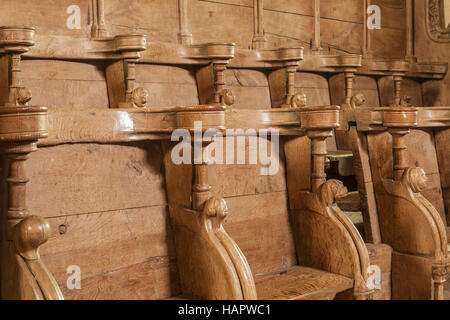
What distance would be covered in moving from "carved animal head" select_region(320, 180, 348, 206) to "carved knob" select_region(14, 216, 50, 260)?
642mm

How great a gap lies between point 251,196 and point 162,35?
0.94 meters

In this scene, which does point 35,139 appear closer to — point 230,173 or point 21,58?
point 230,173

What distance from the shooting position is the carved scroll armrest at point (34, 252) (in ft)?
2.88

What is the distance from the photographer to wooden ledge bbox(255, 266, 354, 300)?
→ 4.02 ft

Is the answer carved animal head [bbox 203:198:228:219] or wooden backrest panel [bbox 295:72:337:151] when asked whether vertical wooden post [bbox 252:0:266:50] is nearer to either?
wooden backrest panel [bbox 295:72:337:151]

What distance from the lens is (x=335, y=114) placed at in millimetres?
1309

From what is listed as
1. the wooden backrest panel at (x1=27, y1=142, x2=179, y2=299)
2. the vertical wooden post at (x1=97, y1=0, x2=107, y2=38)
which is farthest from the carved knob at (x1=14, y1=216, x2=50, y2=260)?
the vertical wooden post at (x1=97, y1=0, x2=107, y2=38)

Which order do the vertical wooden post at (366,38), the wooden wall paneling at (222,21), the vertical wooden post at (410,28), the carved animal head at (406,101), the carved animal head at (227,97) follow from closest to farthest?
the carved animal head at (227,97) < the wooden wall paneling at (222,21) < the carved animal head at (406,101) < the vertical wooden post at (366,38) < the vertical wooden post at (410,28)

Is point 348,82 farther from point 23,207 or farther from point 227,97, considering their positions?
point 23,207

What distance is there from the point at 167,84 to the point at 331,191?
2.47ft

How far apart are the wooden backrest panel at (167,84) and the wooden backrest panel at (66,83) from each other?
14 centimetres

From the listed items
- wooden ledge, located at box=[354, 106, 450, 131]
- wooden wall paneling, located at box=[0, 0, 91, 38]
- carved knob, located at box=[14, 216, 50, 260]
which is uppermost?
wooden wall paneling, located at box=[0, 0, 91, 38]

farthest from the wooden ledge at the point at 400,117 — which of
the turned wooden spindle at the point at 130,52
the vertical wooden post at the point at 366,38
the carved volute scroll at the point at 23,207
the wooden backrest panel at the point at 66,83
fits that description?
the vertical wooden post at the point at 366,38

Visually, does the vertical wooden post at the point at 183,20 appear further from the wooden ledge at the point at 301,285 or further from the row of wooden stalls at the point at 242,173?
the wooden ledge at the point at 301,285
